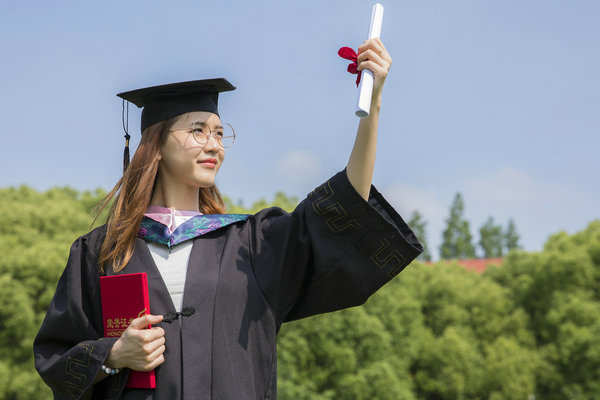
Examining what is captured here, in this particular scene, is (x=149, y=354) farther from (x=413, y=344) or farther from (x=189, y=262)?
(x=413, y=344)

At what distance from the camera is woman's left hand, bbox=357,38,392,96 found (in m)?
2.57

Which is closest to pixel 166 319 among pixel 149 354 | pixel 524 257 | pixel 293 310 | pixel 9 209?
pixel 149 354

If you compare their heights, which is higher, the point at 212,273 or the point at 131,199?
the point at 131,199

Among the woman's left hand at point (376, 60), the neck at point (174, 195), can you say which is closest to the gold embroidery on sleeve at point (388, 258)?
the woman's left hand at point (376, 60)

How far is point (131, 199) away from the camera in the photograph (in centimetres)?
314

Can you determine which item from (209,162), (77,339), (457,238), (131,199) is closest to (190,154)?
(209,162)

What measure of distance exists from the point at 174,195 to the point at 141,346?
793 millimetres

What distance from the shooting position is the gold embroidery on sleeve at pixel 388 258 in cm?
277

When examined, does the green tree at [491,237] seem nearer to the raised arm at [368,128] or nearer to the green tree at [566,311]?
the green tree at [566,311]

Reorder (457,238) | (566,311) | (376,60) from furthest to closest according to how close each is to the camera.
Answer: (457,238), (566,311), (376,60)

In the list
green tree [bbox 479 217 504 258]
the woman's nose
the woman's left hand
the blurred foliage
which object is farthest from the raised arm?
green tree [bbox 479 217 504 258]

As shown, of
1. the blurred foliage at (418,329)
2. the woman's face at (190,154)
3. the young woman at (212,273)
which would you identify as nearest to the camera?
the young woman at (212,273)

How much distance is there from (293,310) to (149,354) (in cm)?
63

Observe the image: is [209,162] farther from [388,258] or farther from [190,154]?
[388,258]
